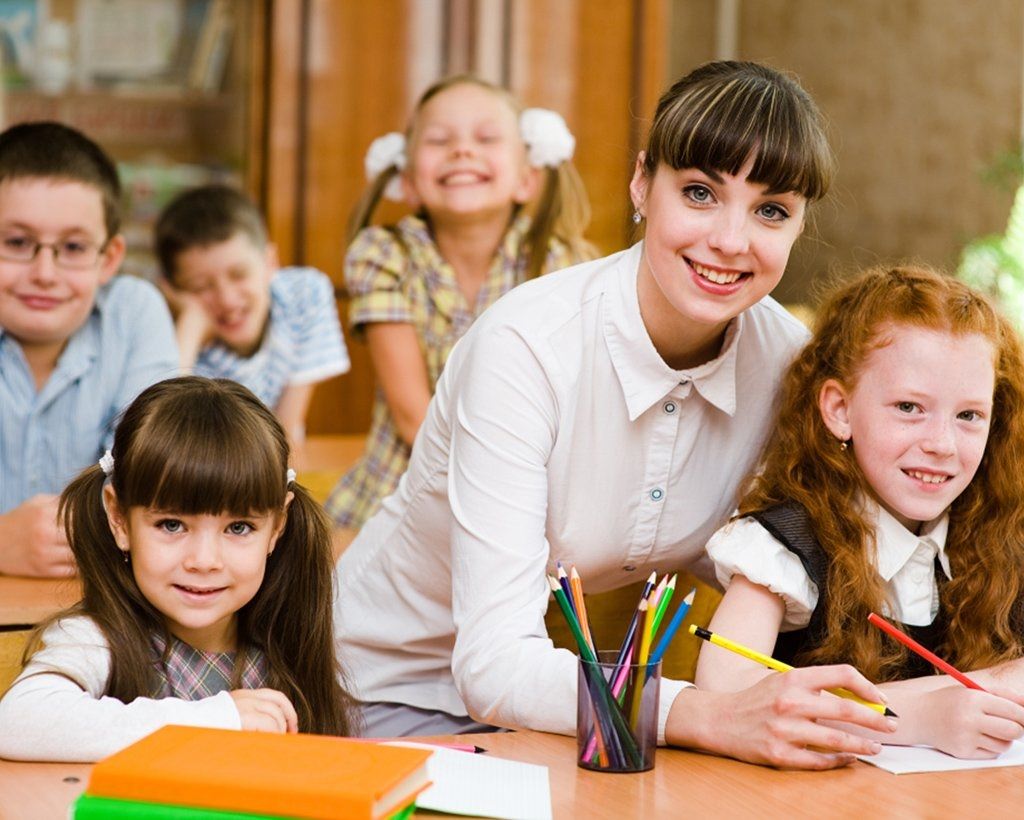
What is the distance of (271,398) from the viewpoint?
3.49m

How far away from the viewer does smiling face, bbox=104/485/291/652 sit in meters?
1.53

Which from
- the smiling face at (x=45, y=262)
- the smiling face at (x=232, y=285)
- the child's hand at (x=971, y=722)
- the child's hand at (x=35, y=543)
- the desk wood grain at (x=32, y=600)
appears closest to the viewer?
the child's hand at (x=971, y=722)

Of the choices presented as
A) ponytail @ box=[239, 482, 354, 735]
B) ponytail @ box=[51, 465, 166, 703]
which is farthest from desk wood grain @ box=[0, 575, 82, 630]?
ponytail @ box=[239, 482, 354, 735]

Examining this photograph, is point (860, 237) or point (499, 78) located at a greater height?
point (499, 78)

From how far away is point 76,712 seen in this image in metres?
1.33

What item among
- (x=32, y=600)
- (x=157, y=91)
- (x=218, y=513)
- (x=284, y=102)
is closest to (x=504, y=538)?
(x=218, y=513)

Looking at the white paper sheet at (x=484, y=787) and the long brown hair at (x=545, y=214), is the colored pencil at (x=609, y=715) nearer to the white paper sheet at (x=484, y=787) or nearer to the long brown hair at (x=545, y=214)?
the white paper sheet at (x=484, y=787)

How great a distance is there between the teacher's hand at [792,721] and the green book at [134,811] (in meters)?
0.48

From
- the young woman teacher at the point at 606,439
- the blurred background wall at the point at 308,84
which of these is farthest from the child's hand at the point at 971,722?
the blurred background wall at the point at 308,84

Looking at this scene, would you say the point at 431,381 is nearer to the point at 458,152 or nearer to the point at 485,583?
the point at 458,152

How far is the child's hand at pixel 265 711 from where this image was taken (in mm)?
1393

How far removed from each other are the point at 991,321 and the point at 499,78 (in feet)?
10.7

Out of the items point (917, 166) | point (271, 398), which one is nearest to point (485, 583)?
point (271, 398)

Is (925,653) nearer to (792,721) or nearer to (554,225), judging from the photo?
(792,721)
